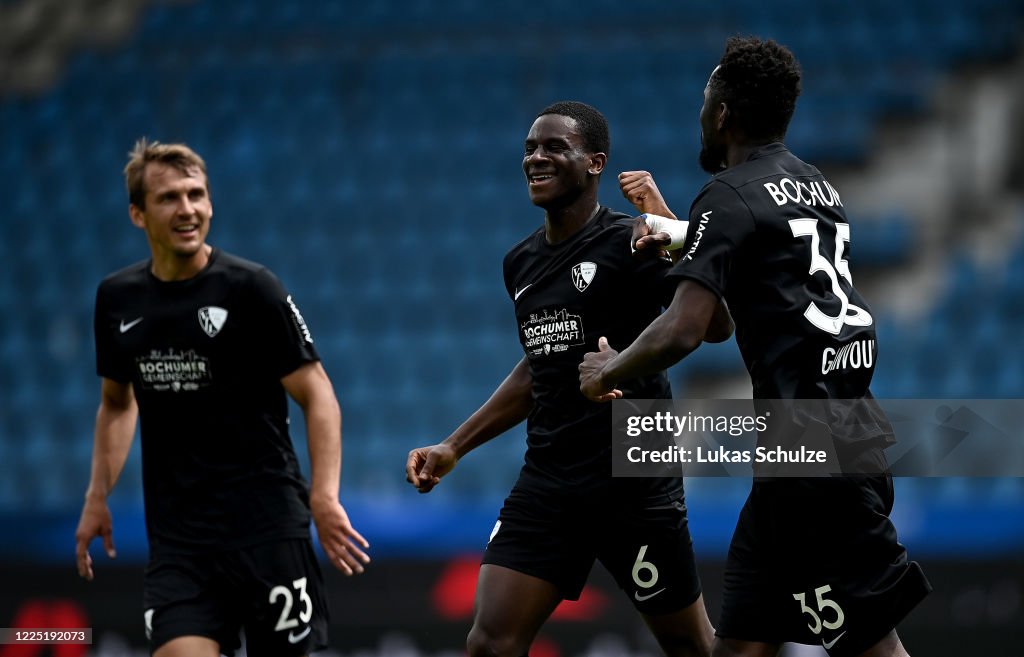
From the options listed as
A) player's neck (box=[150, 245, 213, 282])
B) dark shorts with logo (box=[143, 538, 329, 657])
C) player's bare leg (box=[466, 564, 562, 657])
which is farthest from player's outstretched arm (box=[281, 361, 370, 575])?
player's neck (box=[150, 245, 213, 282])

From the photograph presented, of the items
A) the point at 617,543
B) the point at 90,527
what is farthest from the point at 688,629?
the point at 90,527

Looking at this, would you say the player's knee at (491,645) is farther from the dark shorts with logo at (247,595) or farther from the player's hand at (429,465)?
the dark shorts with logo at (247,595)

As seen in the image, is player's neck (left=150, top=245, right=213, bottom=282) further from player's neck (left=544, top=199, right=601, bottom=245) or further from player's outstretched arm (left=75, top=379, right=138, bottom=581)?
player's neck (left=544, top=199, right=601, bottom=245)

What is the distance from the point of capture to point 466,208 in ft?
40.9

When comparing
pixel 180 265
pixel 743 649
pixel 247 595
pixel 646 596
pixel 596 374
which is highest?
pixel 180 265

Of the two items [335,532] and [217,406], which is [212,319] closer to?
[217,406]

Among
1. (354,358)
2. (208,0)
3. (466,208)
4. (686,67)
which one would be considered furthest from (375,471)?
(208,0)

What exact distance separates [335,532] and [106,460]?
1219 mm

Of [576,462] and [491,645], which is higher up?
[576,462]

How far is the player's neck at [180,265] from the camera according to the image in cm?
531

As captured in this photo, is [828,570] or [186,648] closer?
[828,570]

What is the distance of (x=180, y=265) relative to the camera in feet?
17.4

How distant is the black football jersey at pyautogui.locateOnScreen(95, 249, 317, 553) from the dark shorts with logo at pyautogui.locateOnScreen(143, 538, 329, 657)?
0.07 m

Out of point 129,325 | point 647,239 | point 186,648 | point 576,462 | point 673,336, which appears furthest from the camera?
point 129,325
